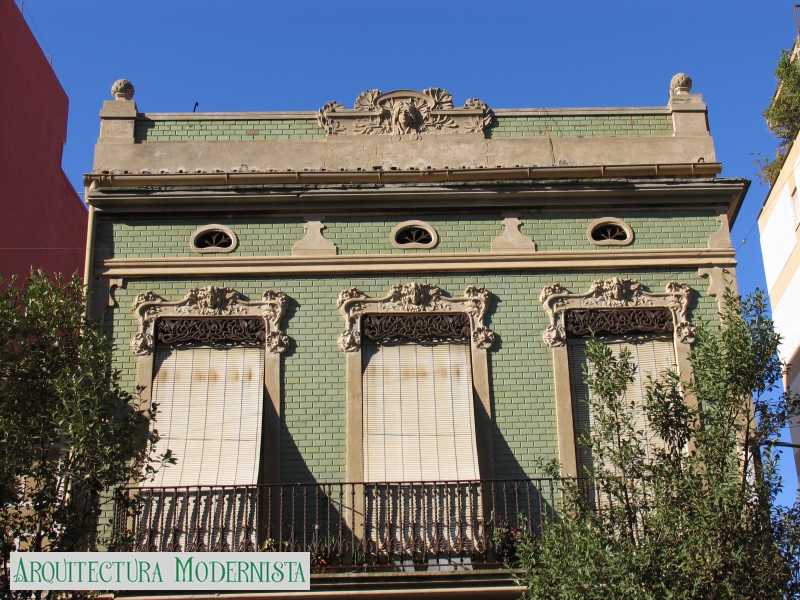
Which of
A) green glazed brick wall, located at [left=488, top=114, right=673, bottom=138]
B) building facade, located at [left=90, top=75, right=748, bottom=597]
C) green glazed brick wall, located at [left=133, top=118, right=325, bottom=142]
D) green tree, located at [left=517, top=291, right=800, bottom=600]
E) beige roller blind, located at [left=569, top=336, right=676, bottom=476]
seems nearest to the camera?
green tree, located at [left=517, top=291, right=800, bottom=600]

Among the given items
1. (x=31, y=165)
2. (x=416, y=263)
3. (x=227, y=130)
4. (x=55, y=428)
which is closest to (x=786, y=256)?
(x=416, y=263)

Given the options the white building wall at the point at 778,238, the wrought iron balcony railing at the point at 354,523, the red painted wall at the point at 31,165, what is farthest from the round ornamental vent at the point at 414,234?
the white building wall at the point at 778,238

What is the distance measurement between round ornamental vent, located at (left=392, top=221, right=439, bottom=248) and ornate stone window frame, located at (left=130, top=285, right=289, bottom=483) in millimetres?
1578

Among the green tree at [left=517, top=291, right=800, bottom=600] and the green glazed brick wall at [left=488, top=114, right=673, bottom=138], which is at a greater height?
the green glazed brick wall at [left=488, top=114, right=673, bottom=138]

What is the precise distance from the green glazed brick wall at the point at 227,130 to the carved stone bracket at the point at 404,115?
253mm

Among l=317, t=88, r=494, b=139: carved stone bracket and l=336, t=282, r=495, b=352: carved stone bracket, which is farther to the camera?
l=317, t=88, r=494, b=139: carved stone bracket

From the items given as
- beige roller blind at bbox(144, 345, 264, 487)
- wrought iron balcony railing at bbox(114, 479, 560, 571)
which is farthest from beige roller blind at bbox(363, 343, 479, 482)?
beige roller blind at bbox(144, 345, 264, 487)

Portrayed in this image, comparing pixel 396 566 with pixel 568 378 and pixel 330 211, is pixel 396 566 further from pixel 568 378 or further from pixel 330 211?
pixel 330 211

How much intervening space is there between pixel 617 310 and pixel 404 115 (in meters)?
3.68

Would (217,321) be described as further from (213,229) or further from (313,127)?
(313,127)

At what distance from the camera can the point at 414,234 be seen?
14156 millimetres

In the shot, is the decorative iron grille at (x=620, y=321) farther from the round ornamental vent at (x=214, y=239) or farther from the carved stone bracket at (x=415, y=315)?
the round ornamental vent at (x=214, y=239)

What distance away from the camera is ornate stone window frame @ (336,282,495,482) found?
12883 mm

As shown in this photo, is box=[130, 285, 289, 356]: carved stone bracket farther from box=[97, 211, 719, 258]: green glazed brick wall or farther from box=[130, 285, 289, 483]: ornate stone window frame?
box=[97, 211, 719, 258]: green glazed brick wall
